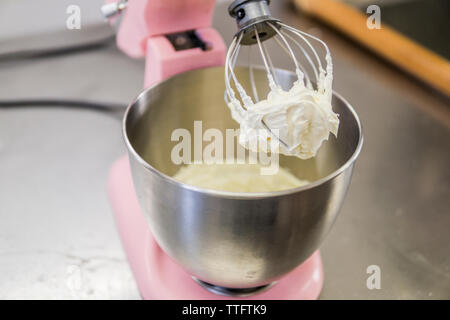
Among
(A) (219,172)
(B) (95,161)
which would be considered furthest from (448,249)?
(B) (95,161)

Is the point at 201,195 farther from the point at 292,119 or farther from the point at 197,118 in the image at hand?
the point at 197,118

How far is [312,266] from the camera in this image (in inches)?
21.2

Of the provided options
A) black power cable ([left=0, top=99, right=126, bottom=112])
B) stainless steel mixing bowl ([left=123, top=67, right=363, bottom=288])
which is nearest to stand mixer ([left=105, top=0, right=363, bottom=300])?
stainless steel mixing bowl ([left=123, top=67, right=363, bottom=288])

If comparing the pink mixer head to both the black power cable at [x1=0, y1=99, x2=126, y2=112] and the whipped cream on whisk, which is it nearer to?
the whipped cream on whisk

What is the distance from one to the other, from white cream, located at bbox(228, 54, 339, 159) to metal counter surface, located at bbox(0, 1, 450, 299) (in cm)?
22

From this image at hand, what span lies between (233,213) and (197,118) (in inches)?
9.4

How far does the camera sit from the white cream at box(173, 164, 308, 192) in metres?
0.57

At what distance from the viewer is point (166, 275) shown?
519 mm

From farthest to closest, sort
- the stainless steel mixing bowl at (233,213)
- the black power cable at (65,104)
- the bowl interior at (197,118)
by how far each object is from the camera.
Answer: the black power cable at (65,104)
the bowl interior at (197,118)
the stainless steel mixing bowl at (233,213)

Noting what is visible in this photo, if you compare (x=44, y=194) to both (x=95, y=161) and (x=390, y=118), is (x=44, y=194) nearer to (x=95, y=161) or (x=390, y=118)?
(x=95, y=161)

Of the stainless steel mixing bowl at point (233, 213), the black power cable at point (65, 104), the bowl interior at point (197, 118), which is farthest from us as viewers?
the black power cable at point (65, 104)

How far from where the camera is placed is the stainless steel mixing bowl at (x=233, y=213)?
365 mm

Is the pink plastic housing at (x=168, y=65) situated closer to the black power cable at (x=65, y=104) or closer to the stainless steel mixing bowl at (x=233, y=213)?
the stainless steel mixing bowl at (x=233, y=213)

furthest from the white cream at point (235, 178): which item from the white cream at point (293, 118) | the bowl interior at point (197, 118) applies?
the white cream at point (293, 118)
